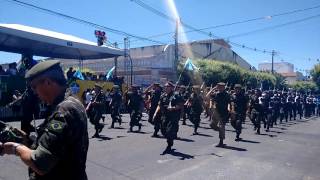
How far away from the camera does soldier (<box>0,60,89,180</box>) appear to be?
7.67 feet

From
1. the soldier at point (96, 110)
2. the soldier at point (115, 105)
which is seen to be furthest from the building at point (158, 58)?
the soldier at point (96, 110)

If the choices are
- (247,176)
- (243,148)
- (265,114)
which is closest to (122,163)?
(247,176)

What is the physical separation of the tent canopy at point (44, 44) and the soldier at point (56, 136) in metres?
17.3

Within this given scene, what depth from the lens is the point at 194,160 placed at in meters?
8.74

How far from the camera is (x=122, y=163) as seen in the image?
814cm

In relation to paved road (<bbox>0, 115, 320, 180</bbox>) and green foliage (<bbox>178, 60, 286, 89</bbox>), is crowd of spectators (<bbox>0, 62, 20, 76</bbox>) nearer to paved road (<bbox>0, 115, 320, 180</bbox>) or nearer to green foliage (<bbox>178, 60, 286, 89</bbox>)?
paved road (<bbox>0, 115, 320, 180</bbox>)

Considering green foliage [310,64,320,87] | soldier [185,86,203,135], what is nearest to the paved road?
soldier [185,86,203,135]

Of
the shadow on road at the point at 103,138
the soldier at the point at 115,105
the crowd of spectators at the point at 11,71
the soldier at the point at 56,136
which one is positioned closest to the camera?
the soldier at the point at 56,136

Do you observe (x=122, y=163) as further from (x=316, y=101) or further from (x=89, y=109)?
(x=316, y=101)

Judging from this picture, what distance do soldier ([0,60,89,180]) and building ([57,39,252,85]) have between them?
33374 millimetres

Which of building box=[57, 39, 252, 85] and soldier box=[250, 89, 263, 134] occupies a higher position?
building box=[57, 39, 252, 85]

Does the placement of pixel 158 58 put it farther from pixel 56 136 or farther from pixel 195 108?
pixel 56 136

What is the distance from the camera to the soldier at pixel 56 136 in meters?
2.34

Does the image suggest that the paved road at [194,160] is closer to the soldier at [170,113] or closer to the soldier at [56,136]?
the soldier at [170,113]
